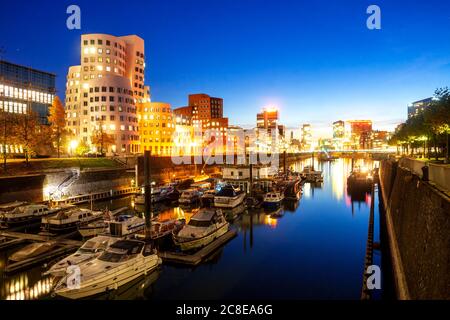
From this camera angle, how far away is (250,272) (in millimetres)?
24641

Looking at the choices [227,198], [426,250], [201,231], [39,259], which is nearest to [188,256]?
[201,231]

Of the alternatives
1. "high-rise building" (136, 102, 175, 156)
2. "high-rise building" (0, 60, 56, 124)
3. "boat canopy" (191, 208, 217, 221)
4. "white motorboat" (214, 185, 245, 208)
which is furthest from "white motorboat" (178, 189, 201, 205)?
"high-rise building" (136, 102, 175, 156)

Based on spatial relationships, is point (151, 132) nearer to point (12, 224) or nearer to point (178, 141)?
point (178, 141)

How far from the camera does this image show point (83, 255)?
2184cm

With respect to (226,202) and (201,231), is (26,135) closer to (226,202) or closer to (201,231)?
(226,202)

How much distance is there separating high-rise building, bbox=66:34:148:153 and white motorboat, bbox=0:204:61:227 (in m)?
64.2

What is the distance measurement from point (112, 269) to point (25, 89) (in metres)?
94.8

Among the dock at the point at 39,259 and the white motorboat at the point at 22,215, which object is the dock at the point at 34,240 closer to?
the dock at the point at 39,259

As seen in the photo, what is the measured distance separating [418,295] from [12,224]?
1523 inches

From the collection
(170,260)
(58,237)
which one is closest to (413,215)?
(170,260)

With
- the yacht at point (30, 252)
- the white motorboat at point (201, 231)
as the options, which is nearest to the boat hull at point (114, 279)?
the white motorboat at point (201, 231)

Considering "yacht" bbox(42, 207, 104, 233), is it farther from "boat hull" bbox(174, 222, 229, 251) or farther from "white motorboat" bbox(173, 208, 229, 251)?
"boat hull" bbox(174, 222, 229, 251)

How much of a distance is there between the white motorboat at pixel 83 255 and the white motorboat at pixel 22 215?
17.0m

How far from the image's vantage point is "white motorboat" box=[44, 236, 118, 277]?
19766 mm
